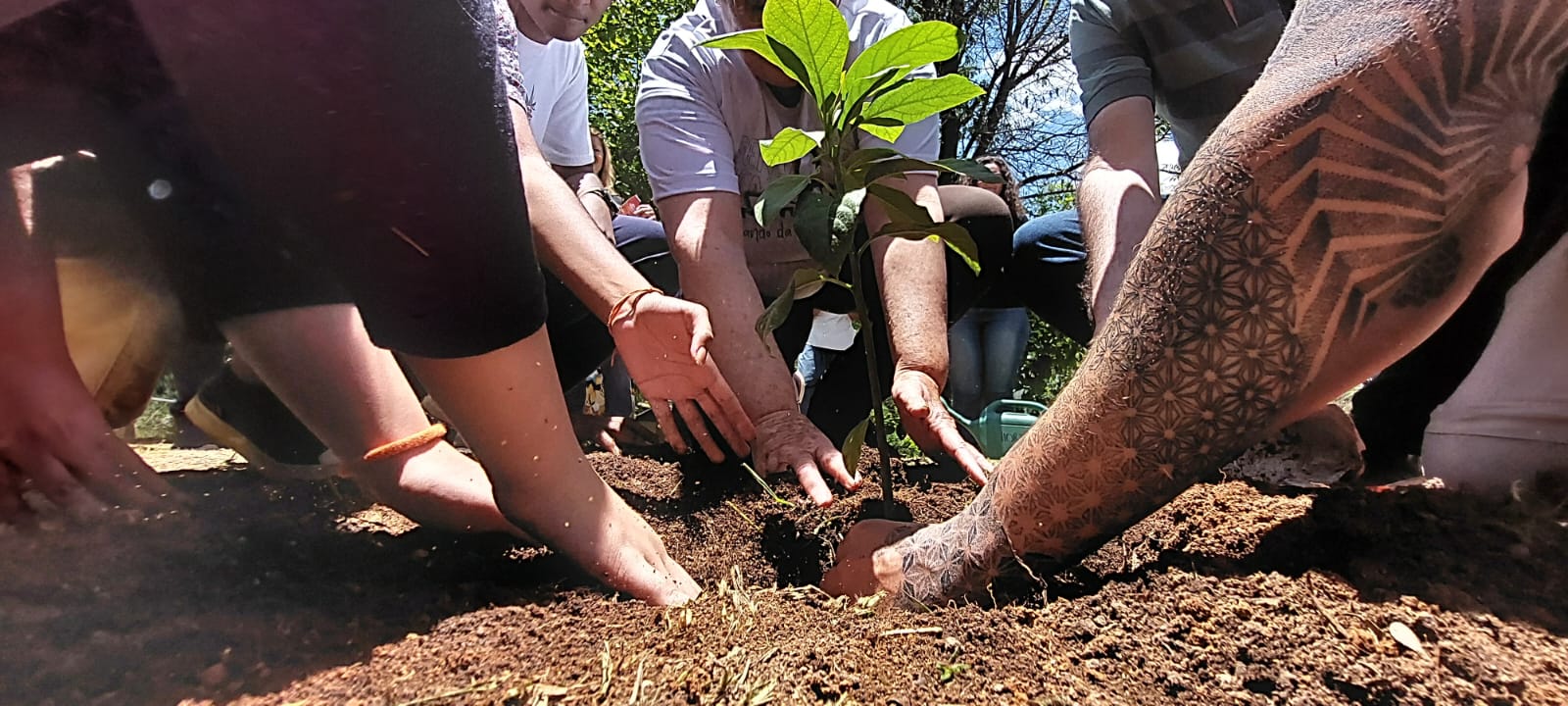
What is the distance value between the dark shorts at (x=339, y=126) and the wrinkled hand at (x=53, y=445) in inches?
10.4

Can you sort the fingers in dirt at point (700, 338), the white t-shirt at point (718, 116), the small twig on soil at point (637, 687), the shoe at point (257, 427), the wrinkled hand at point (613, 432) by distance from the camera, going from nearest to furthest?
the small twig on soil at point (637, 687), the fingers in dirt at point (700, 338), the shoe at point (257, 427), the white t-shirt at point (718, 116), the wrinkled hand at point (613, 432)

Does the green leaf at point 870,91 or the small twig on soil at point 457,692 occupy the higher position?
the green leaf at point 870,91

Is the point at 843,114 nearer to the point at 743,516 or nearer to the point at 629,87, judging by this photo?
the point at 743,516

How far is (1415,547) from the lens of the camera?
817 millimetres

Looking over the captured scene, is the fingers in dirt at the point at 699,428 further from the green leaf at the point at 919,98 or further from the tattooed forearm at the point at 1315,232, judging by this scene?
the tattooed forearm at the point at 1315,232

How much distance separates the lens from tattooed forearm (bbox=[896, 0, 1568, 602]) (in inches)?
28.0

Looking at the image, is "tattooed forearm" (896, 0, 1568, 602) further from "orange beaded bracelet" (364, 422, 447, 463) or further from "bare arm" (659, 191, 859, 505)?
"orange beaded bracelet" (364, 422, 447, 463)

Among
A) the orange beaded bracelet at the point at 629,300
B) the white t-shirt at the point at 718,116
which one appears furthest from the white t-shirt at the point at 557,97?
the orange beaded bracelet at the point at 629,300

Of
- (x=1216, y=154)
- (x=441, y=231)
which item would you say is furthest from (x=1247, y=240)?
(x=441, y=231)

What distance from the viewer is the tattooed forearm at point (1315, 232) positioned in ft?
2.33

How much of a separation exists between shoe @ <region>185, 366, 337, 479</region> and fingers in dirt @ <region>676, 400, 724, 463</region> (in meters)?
0.76

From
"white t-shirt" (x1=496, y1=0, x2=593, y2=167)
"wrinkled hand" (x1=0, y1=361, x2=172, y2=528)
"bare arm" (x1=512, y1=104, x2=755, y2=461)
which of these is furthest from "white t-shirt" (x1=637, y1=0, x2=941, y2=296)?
"wrinkled hand" (x1=0, y1=361, x2=172, y2=528)

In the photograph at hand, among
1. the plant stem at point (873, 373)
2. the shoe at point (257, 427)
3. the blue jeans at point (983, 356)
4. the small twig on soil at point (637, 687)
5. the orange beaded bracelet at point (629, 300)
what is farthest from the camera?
the blue jeans at point (983, 356)

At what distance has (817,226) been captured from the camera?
3.45 ft
